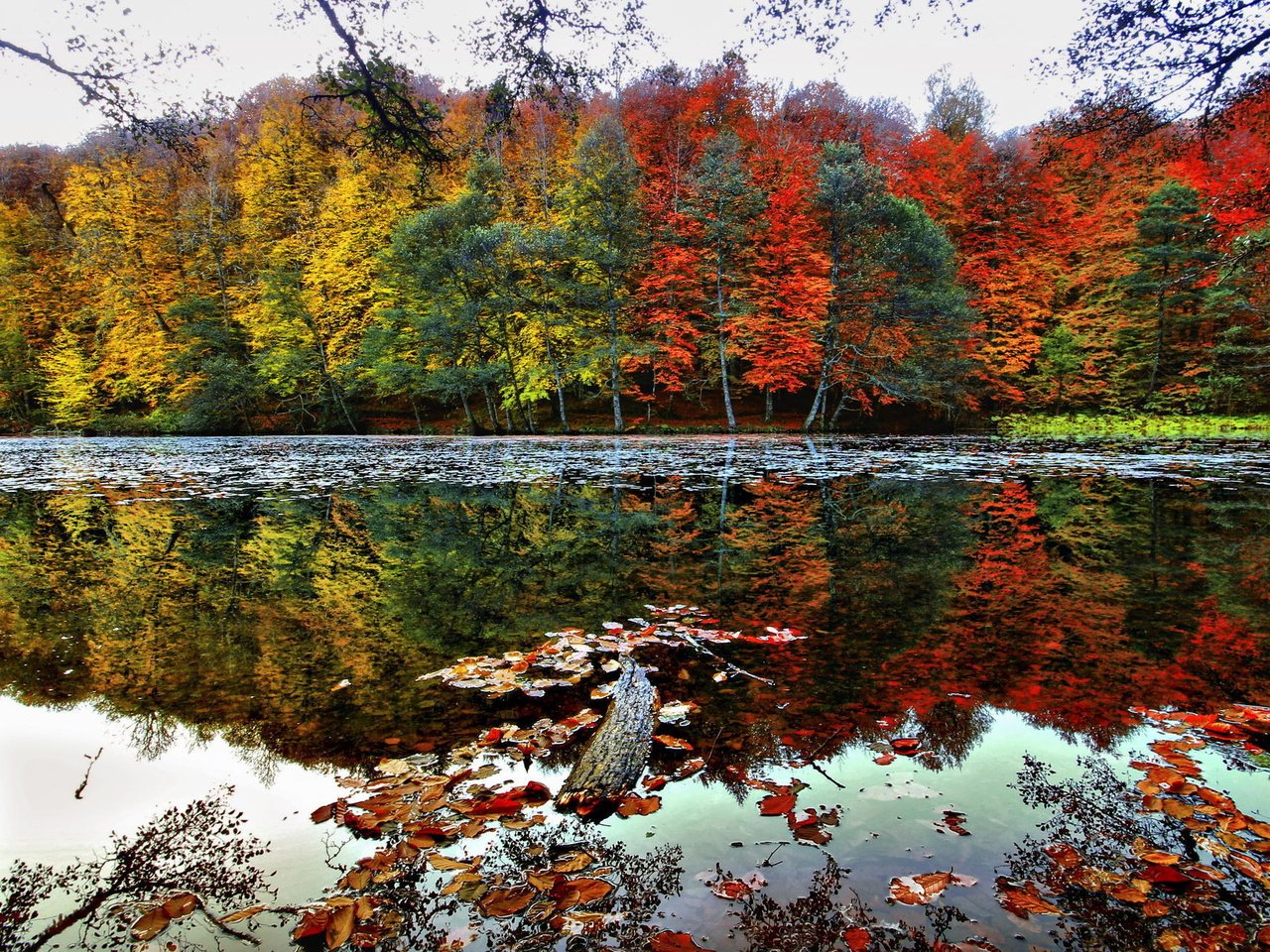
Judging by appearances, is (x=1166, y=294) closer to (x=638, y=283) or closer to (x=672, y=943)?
(x=638, y=283)

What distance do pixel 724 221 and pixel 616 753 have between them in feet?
82.4

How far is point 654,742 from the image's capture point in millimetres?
2539

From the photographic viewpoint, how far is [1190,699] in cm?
284

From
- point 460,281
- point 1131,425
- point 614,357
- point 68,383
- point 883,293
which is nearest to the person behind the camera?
point 883,293

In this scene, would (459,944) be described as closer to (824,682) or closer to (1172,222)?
(824,682)

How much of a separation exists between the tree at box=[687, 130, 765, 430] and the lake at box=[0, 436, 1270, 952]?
2060cm

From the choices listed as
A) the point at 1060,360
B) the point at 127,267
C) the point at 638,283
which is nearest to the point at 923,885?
the point at 638,283

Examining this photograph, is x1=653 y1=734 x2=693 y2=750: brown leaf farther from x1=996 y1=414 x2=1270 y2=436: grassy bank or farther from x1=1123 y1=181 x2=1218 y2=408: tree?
x1=1123 y1=181 x2=1218 y2=408: tree

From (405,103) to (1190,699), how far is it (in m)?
9.60

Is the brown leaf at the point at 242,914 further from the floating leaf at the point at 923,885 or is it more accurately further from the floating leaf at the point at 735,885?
the floating leaf at the point at 923,885

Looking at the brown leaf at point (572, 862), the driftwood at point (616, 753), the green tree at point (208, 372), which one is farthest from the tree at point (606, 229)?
the brown leaf at point (572, 862)

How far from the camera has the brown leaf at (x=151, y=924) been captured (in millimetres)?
1556

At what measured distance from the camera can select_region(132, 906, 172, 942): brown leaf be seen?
5.10ft

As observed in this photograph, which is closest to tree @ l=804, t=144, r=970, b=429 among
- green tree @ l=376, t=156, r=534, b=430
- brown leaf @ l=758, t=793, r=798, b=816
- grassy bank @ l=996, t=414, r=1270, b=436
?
grassy bank @ l=996, t=414, r=1270, b=436
